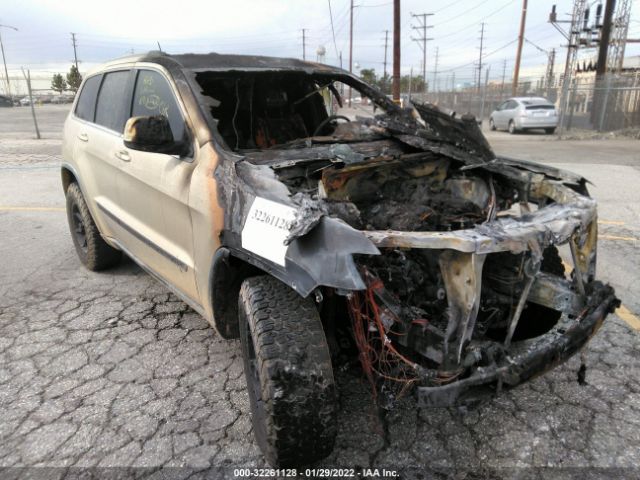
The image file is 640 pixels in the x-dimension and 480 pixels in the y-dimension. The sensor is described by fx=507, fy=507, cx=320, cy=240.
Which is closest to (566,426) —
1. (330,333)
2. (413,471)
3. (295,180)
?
(413,471)

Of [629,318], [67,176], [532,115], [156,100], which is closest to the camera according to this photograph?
[156,100]

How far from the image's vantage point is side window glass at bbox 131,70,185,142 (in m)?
3.00

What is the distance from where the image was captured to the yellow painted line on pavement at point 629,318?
3.62m

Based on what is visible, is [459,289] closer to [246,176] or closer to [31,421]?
[246,176]

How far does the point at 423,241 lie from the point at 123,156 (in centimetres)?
238

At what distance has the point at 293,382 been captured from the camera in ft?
6.81

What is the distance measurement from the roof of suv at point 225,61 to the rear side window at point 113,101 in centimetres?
14

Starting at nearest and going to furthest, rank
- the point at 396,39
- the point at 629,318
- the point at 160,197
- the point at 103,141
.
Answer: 1. the point at 160,197
2. the point at 629,318
3. the point at 103,141
4. the point at 396,39

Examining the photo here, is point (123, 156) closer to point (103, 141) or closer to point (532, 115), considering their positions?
point (103, 141)

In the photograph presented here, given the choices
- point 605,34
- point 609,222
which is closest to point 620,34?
point 605,34

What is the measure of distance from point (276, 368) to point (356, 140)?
1.83m

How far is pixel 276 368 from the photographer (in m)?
2.09

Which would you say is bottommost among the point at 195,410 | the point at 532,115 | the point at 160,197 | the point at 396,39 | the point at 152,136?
the point at 195,410

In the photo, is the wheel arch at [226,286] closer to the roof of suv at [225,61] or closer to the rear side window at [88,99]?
the roof of suv at [225,61]
